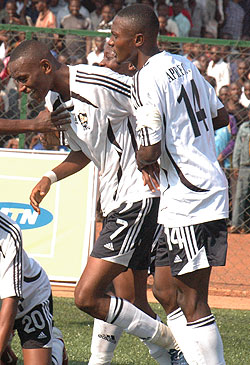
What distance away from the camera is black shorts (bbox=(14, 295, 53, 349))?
446 cm

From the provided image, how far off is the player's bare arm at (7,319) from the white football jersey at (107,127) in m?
1.07

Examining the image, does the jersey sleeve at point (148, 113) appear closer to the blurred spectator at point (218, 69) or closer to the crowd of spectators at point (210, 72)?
the crowd of spectators at point (210, 72)

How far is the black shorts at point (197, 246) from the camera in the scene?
13.0 feet

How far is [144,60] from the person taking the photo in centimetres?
433

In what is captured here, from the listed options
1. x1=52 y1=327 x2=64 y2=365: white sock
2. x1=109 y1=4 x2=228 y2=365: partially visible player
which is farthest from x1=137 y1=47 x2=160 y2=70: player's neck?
x1=52 y1=327 x2=64 y2=365: white sock

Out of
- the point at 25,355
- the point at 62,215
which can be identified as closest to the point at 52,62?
the point at 25,355

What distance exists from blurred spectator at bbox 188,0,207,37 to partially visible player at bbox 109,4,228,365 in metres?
11.1

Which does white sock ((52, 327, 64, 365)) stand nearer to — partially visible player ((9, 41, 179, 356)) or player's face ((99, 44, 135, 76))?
partially visible player ((9, 41, 179, 356))

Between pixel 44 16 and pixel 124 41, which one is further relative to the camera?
pixel 44 16

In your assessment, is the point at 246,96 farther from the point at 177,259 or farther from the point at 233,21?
the point at 177,259

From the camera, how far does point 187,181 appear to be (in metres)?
4.02

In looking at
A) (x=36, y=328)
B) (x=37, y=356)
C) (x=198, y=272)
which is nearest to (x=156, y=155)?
(x=198, y=272)

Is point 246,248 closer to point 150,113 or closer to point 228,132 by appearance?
point 228,132

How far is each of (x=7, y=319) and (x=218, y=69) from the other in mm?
7072
